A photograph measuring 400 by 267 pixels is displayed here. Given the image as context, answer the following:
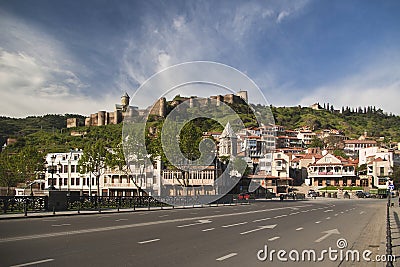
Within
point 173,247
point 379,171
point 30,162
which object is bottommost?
point 379,171

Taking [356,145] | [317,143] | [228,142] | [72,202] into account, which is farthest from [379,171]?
[72,202]

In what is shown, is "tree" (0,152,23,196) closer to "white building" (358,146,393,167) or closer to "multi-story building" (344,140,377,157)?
"white building" (358,146,393,167)

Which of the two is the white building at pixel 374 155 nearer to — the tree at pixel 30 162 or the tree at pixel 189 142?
the tree at pixel 189 142

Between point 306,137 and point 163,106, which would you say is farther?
point 306,137

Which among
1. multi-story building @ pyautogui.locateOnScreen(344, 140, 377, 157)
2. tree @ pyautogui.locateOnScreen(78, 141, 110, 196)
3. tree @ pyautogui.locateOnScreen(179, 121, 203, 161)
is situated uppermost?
multi-story building @ pyautogui.locateOnScreen(344, 140, 377, 157)

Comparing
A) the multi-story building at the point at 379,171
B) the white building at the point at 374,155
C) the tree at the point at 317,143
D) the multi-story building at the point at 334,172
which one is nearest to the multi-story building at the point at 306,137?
the tree at the point at 317,143

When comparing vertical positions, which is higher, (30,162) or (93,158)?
(93,158)

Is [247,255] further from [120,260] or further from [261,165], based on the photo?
[261,165]

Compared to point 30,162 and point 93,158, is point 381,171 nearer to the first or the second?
point 93,158

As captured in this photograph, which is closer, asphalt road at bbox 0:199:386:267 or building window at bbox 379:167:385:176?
asphalt road at bbox 0:199:386:267

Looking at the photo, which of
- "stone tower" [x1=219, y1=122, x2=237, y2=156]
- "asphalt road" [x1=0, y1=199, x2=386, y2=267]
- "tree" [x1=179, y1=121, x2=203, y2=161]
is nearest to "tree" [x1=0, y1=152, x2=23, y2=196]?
"tree" [x1=179, y1=121, x2=203, y2=161]

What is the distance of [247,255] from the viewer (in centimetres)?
1256

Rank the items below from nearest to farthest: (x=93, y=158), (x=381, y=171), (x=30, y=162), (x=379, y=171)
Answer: (x=93, y=158), (x=30, y=162), (x=381, y=171), (x=379, y=171)

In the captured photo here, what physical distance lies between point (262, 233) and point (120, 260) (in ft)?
29.9
